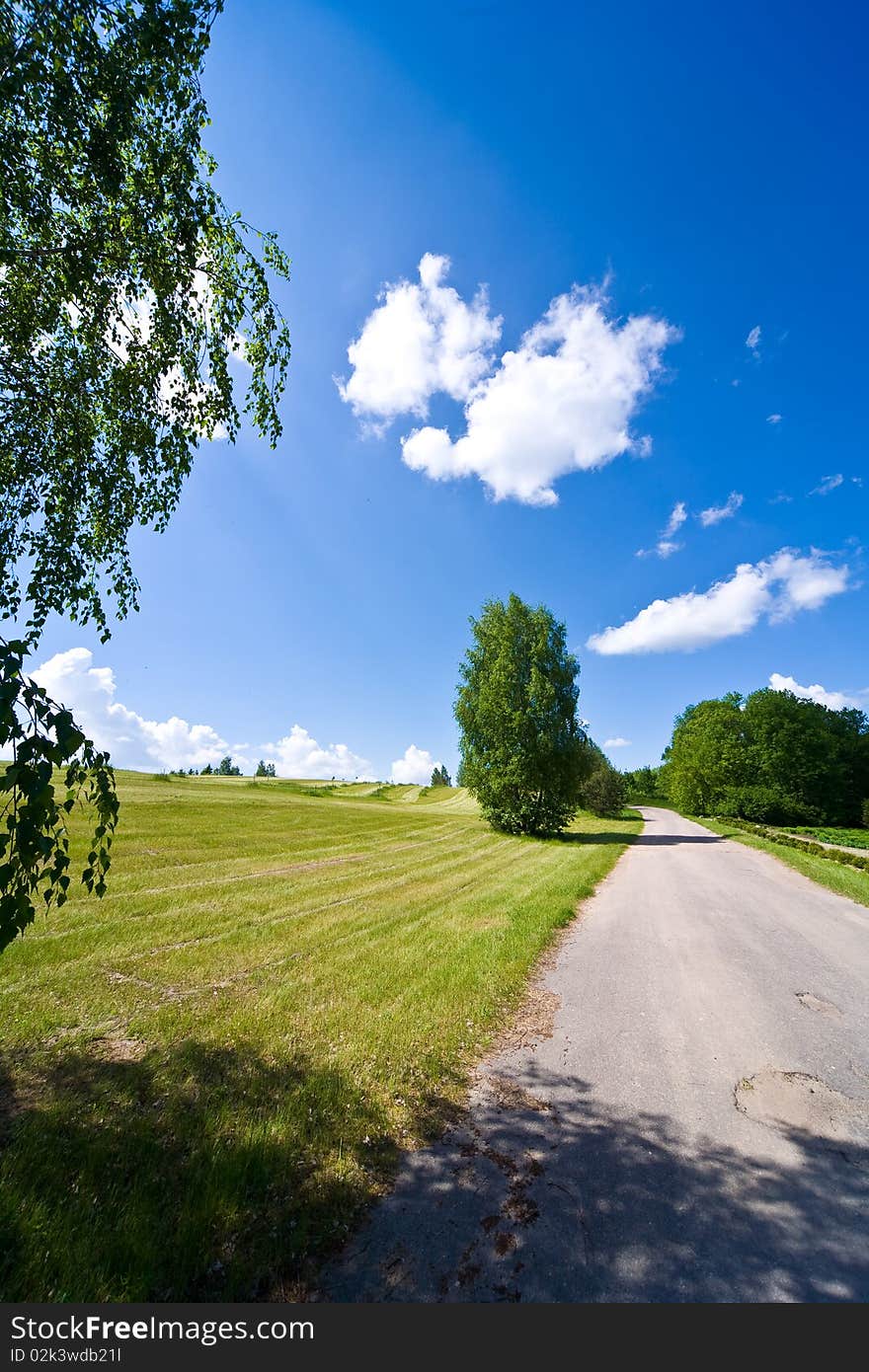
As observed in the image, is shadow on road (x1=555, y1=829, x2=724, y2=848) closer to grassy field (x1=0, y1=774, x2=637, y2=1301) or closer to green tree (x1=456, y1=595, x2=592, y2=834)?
green tree (x1=456, y1=595, x2=592, y2=834)

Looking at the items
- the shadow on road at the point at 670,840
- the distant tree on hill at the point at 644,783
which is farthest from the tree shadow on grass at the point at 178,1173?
the distant tree on hill at the point at 644,783

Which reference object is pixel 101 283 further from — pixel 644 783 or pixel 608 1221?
pixel 644 783

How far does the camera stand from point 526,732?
95.9ft

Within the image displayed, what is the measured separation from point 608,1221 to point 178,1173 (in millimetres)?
3022

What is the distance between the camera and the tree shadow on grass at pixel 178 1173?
2.77 m

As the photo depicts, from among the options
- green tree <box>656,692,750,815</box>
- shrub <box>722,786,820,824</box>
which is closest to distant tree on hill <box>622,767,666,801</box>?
green tree <box>656,692,750,815</box>

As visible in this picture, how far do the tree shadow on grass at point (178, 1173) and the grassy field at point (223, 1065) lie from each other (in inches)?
0.5

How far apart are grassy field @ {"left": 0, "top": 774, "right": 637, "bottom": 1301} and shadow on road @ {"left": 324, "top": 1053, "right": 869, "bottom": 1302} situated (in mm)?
429

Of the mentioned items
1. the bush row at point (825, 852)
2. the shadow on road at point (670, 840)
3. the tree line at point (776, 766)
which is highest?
the tree line at point (776, 766)

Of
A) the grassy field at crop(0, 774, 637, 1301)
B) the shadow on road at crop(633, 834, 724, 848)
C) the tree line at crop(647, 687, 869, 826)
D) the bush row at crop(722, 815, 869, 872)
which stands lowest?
the shadow on road at crop(633, 834, 724, 848)

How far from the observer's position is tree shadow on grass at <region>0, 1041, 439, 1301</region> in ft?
9.08

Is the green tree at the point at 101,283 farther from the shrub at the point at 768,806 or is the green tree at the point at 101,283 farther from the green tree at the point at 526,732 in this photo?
the shrub at the point at 768,806

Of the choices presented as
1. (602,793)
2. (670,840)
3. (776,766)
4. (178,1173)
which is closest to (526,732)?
(670,840)

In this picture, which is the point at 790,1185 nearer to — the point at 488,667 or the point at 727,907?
the point at 727,907
